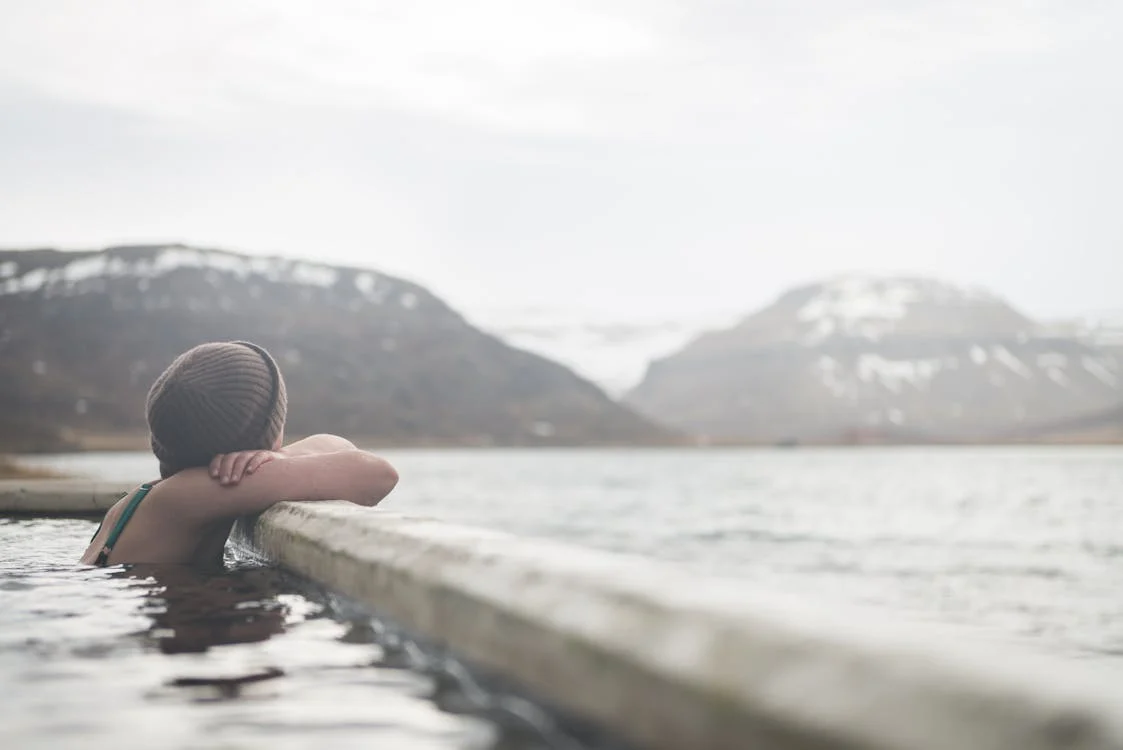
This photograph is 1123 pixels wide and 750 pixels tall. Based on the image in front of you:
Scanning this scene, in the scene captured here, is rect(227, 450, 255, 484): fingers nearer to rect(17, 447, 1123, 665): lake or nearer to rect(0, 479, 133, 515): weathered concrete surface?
rect(17, 447, 1123, 665): lake

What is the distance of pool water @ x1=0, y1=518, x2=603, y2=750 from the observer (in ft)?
6.92

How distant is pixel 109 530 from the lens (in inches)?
188

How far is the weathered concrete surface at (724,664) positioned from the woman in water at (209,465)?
191 cm

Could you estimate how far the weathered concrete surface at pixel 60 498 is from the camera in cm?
820

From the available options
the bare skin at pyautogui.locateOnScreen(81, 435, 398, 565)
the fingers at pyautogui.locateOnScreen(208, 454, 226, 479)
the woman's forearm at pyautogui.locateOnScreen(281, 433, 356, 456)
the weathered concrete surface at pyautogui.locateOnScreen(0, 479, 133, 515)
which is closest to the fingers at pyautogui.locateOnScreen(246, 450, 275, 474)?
the bare skin at pyautogui.locateOnScreen(81, 435, 398, 565)

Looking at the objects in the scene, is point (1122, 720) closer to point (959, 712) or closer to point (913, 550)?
point (959, 712)

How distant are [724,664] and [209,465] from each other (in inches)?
136

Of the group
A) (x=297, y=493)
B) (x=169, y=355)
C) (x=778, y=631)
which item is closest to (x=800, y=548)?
(x=297, y=493)

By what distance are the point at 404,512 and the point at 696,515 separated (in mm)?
59498

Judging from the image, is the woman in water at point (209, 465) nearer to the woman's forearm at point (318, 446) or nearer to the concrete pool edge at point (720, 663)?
the woman's forearm at point (318, 446)

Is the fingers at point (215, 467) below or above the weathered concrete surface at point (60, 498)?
above

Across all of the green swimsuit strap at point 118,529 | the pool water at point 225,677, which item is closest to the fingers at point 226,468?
the green swimsuit strap at point 118,529

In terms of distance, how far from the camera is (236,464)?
4598 mm

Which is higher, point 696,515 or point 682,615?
point 682,615
